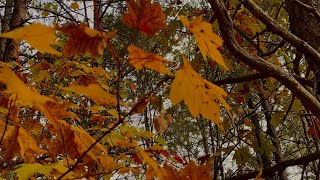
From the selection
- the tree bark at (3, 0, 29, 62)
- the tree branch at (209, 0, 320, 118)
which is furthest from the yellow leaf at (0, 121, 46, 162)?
the tree bark at (3, 0, 29, 62)

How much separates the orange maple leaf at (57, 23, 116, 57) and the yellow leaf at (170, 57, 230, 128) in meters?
0.16

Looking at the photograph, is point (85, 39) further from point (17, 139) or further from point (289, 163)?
point (289, 163)

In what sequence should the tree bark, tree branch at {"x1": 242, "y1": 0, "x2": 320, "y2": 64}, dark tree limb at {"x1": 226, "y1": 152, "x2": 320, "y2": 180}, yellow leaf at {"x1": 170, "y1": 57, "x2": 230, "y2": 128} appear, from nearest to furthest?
yellow leaf at {"x1": 170, "y1": 57, "x2": 230, "y2": 128}, tree branch at {"x1": 242, "y1": 0, "x2": 320, "y2": 64}, dark tree limb at {"x1": 226, "y1": 152, "x2": 320, "y2": 180}, the tree bark

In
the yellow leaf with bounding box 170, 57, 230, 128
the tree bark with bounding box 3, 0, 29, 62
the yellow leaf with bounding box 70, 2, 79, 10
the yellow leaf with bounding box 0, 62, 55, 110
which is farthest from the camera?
the yellow leaf with bounding box 70, 2, 79, 10

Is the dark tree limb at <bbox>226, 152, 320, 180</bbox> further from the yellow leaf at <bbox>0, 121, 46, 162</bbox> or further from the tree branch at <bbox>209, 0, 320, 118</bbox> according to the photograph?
the yellow leaf at <bbox>0, 121, 46, 162</bbox>

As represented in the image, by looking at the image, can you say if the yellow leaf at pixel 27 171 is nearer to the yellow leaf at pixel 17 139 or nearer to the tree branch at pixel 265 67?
the yellow leaf at pixel 17 139

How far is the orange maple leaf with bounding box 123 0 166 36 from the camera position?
2.53 feet

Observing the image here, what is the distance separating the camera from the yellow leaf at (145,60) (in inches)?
31.9

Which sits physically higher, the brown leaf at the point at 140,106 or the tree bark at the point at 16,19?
the tree bark at the point at 16,19

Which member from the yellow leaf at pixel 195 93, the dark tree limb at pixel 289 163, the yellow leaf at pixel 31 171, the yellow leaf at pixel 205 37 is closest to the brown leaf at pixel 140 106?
the yellow leaf at pixel 195 93

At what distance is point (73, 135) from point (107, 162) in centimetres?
35

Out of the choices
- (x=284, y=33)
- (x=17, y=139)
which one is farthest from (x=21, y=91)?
(x=284, y=33)

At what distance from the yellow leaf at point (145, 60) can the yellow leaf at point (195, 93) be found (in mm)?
76

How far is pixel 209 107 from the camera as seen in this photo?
2.59ft
